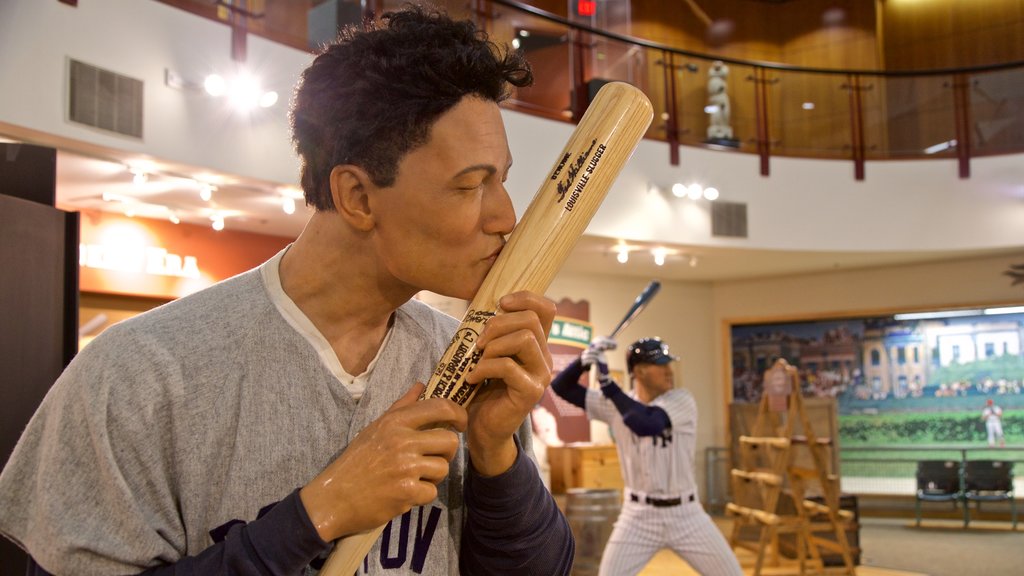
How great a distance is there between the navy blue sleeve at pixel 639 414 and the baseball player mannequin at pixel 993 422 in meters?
8.37

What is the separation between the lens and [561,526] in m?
1.37

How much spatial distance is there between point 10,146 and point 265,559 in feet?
A: 3.92

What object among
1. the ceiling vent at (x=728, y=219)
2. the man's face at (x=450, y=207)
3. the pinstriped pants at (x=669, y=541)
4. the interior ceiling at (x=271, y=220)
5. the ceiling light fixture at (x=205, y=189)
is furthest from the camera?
the ceiling vent at (x=728, y=219)

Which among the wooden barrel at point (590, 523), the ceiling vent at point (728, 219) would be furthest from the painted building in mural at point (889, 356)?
the wooden barrel at point (590, 523)

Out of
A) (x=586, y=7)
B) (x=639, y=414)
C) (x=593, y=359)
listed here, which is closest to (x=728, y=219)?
(x=586, y=7)

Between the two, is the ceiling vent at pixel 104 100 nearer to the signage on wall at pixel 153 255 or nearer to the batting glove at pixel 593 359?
the signage on wall at pixel 153 255

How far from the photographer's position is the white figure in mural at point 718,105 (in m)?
11.8

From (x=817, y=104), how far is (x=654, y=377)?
690 centimetres

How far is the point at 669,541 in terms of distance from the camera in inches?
242

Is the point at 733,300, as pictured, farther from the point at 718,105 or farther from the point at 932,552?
the point at 932,552

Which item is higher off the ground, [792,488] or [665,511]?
[665,511]

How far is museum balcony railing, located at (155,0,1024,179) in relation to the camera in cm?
1102

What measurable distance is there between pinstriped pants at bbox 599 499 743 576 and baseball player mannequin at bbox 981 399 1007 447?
8313 millimetres

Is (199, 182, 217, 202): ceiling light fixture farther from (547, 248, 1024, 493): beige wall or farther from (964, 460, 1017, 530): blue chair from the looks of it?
(964, 460, 1017, 530): blue chair
